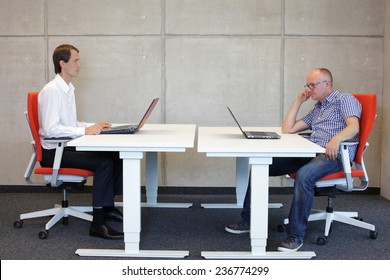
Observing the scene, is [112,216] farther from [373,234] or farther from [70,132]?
[373,234]

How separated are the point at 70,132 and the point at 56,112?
205 millimetres

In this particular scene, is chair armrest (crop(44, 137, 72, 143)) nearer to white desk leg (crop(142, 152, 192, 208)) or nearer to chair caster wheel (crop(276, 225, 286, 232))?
white desk leg (crop(142, 152, 192, 208))

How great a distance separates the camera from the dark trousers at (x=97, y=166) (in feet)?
13.1

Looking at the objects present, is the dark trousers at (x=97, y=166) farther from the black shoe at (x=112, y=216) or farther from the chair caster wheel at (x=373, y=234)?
the chair caster wheel at (x=373, y=234)

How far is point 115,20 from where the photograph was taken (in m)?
5.67

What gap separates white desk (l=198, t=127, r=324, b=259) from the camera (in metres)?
3.33

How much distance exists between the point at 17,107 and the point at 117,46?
4.12ft

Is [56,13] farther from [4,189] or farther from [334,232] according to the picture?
[334,232]

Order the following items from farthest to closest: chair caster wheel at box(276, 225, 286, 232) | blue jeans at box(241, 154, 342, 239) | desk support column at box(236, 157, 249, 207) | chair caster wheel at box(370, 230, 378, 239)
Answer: desk support column at box(236, 157, 249, 207), chair caster wheel at box(276, 225, 286, 232), chair caster wheel at box(370, 230, 378, 239), blue jeans at box(241, 154, 342, 239)

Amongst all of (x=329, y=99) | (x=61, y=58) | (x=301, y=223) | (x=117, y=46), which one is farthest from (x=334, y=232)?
(x=117, y=46)

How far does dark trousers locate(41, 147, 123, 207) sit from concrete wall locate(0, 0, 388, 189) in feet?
5.20

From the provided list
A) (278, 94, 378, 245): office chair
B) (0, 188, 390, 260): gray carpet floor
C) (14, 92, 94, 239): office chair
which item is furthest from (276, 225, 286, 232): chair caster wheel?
(14, 92, 94, 239): office chair

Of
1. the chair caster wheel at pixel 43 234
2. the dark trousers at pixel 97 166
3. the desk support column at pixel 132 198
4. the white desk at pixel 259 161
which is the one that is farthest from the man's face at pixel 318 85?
the chair caster wheel at pixel 43 234

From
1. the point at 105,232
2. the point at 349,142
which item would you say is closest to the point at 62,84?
the point at 105,232
